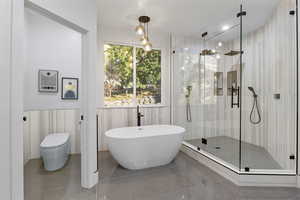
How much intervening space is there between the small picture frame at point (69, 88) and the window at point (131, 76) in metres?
Answer: 0.58

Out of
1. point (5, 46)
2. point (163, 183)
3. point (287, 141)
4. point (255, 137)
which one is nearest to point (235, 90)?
point (255, 137)

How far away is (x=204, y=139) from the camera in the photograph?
320 centimetres

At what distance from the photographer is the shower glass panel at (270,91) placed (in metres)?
2.12

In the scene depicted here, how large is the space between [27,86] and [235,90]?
157 inches

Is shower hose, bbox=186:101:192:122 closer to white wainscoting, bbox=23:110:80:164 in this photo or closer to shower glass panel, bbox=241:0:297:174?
shower glass panel, bbox=241:0:297:174

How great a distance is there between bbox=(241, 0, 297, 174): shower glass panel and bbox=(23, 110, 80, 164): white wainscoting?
3.03 m

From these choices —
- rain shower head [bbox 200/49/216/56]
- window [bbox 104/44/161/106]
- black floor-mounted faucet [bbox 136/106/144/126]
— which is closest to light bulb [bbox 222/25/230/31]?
rain shower head [bbox 200/49/216/56]

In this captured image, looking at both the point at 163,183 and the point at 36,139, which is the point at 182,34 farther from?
the point at 36,139

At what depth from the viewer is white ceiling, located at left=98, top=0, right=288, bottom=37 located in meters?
2.44

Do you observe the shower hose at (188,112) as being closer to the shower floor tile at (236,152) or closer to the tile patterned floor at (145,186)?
the shower floor tile at (236,152)

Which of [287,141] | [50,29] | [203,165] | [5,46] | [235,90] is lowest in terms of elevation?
[203,165]

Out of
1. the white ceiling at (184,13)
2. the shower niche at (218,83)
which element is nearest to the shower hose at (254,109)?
the shower niche at (218,83)

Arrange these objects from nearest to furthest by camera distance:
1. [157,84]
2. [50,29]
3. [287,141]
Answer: [287,141]
[50,29]
[157,84]

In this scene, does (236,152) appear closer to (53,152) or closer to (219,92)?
(219,92)
